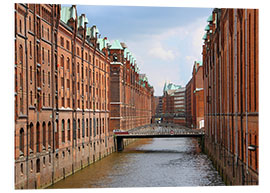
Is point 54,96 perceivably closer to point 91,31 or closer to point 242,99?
point 242,99

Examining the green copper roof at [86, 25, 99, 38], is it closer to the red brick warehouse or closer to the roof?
the red brick warehouse

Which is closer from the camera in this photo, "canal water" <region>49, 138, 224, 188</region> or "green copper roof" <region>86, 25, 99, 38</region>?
"canal water" <region>49, 138, 224, 188</region>

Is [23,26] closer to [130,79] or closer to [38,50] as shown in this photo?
[38,50]

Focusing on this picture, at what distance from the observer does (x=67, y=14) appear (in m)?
46.3

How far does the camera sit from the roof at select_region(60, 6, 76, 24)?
149 ft

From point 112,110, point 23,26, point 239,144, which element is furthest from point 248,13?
point 112,110

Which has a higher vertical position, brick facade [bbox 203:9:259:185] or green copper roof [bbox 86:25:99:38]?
green copper roof [bbox 86:25:99:38]

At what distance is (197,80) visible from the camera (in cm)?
10162

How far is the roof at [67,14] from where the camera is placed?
4550 centimetres

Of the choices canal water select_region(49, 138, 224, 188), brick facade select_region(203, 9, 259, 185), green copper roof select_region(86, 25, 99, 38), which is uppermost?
green copper roof select_region(86, 25, 99, 38)

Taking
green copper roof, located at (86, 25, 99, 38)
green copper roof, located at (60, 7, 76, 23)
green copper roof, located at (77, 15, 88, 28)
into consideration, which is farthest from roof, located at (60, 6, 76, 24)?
green copper roof, located at (86, 25, 99, 38)

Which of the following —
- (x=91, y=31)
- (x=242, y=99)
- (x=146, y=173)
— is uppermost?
(x=91, y=31)

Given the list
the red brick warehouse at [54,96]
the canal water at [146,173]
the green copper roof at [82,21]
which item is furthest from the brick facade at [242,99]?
the green copper roof at [82,21]

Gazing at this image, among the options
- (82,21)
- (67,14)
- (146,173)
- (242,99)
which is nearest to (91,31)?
(82,21)
